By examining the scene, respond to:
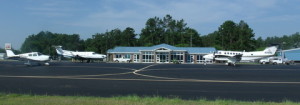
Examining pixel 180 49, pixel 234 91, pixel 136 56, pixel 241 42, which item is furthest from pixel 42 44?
pixel 234 91

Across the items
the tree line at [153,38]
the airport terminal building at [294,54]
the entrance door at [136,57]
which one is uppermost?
the tree line at [153,38]

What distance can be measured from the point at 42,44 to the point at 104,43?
19069 millimetres

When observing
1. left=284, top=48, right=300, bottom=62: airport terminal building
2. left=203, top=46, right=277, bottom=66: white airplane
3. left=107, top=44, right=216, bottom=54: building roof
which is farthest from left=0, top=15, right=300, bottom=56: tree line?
left=203, top=46, right=277, bottom=66: white airplane

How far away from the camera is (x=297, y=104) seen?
9.38 metres

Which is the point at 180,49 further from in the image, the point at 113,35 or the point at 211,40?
the point at 211,40

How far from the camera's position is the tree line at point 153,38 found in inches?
4065

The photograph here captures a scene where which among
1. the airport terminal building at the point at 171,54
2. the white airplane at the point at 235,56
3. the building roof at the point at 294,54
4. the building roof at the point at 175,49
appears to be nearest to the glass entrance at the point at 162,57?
the airport terminal building at the point at 171,54

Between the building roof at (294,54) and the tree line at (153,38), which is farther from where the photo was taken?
the tree line at (153,38)

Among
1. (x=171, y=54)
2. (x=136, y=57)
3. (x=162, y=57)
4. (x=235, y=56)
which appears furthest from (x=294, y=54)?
(x=235, y=56)

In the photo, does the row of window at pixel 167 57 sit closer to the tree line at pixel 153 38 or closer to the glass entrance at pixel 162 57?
the glass entrance at pixel 162 57

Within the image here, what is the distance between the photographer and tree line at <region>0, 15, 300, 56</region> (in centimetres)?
10325

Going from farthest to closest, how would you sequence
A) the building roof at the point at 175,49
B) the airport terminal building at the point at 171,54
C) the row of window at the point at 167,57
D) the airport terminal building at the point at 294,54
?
the airport terminal building at the point at 294,54
the building roof at the point at 175,49
the row of window at the point at 167,57
the airport terminal building at the point at 171,54

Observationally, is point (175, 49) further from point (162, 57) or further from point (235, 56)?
point (235, 56)

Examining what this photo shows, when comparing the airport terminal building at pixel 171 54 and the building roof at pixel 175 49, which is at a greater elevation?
the building roof at pixel 175 49
